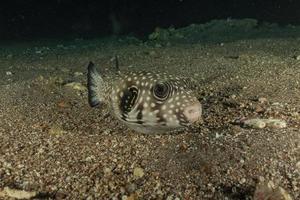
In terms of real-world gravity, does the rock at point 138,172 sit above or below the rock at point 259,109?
below

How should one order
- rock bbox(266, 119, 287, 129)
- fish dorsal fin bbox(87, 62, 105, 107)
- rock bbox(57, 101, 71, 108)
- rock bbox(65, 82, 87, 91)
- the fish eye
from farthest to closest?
rock bbox(65, 82, 87, 91)
rock bbox(57, 101, 71, 108)
rock bbox(266, 119, 287, 129)
fish dorsal fin bbox(87, 62, 105, 107)
the fish eye

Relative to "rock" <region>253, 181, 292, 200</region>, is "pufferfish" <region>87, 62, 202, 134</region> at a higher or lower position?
higher

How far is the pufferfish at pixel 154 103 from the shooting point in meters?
4.14

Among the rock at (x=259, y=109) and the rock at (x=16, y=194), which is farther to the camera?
the rock at (x=259, y=109)

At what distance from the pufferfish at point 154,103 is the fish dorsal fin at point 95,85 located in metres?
0.45

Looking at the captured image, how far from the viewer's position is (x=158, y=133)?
14.9 ft

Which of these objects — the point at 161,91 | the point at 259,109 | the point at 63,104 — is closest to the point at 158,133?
the point at 161,91

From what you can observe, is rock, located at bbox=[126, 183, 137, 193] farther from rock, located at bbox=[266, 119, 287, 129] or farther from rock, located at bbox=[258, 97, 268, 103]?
rock, located at bbox=[258, 97, 268, 103]

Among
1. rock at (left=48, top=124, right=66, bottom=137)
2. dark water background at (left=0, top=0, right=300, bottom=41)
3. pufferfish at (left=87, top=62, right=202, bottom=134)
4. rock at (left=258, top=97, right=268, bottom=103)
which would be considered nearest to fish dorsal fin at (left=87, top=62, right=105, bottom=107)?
pufferfish at (left=87, top=62, right=202, bottom=134)

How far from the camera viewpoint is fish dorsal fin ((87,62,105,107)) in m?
5.06

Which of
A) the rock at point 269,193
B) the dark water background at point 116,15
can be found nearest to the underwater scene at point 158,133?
the rock at point 269,193

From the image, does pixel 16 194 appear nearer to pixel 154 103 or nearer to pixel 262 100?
pixel 154 103

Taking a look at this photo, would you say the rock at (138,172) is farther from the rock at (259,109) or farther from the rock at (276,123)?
the rock at (259,109)

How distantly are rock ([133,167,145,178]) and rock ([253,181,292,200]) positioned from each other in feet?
4.16
